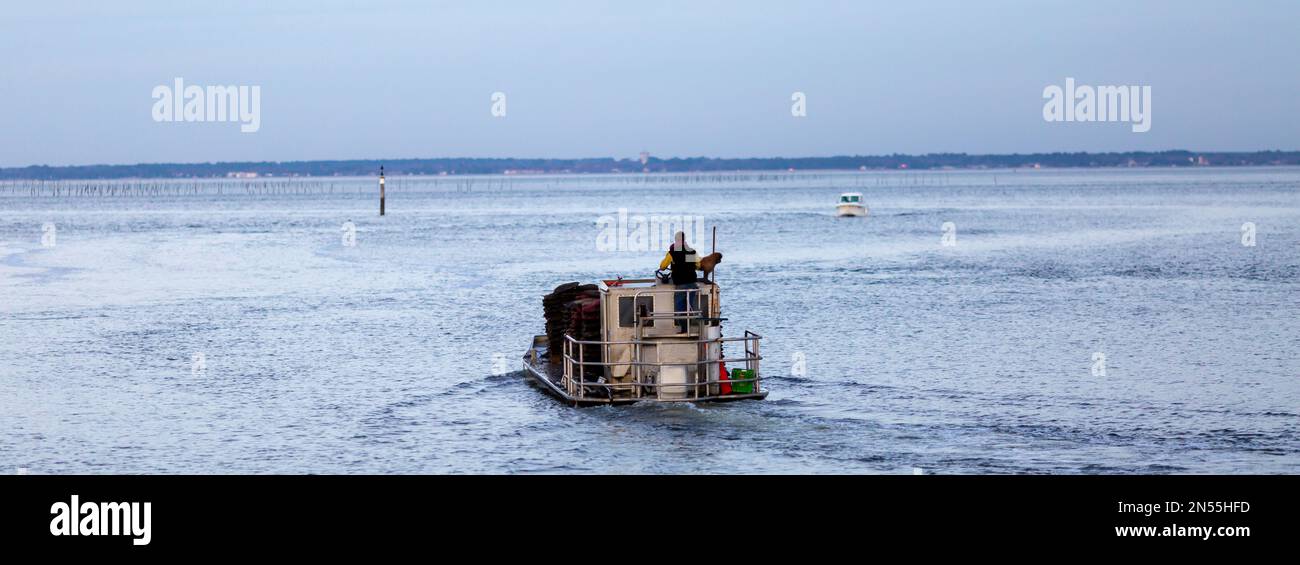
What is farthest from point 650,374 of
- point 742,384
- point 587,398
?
point 742,384

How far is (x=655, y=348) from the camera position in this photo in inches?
1266

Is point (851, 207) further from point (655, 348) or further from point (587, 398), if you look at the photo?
point (655, 348)

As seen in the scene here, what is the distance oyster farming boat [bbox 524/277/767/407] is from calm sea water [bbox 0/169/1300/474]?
1.64ft

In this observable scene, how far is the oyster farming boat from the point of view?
3155cm

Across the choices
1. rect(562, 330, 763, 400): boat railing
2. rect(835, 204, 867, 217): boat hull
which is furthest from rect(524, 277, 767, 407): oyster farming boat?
rect(835, 204, 867, 217): boat hull

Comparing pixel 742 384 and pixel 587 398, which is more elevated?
pixel 742 384

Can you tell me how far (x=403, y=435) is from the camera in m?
31.3

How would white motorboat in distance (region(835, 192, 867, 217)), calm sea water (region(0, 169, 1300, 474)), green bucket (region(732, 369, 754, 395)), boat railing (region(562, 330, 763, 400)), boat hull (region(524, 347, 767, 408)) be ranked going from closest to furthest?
calm sea water (region(0, 169, 1300, 474)) → boat railing (region(562, 330, 763, 400)) → boat hull (region(524, 347, 767, 408)) → green bucket (region(732, 369, 754, 395)) → white motorboat in distance (region(835, 192, 867, 217))

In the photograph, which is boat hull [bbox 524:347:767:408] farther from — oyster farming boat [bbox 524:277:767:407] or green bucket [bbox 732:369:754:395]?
green bucket [bbox 732:369:754:395]

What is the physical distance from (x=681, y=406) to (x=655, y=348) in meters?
1.44

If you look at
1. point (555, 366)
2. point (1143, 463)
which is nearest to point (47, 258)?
point (555, 366)
